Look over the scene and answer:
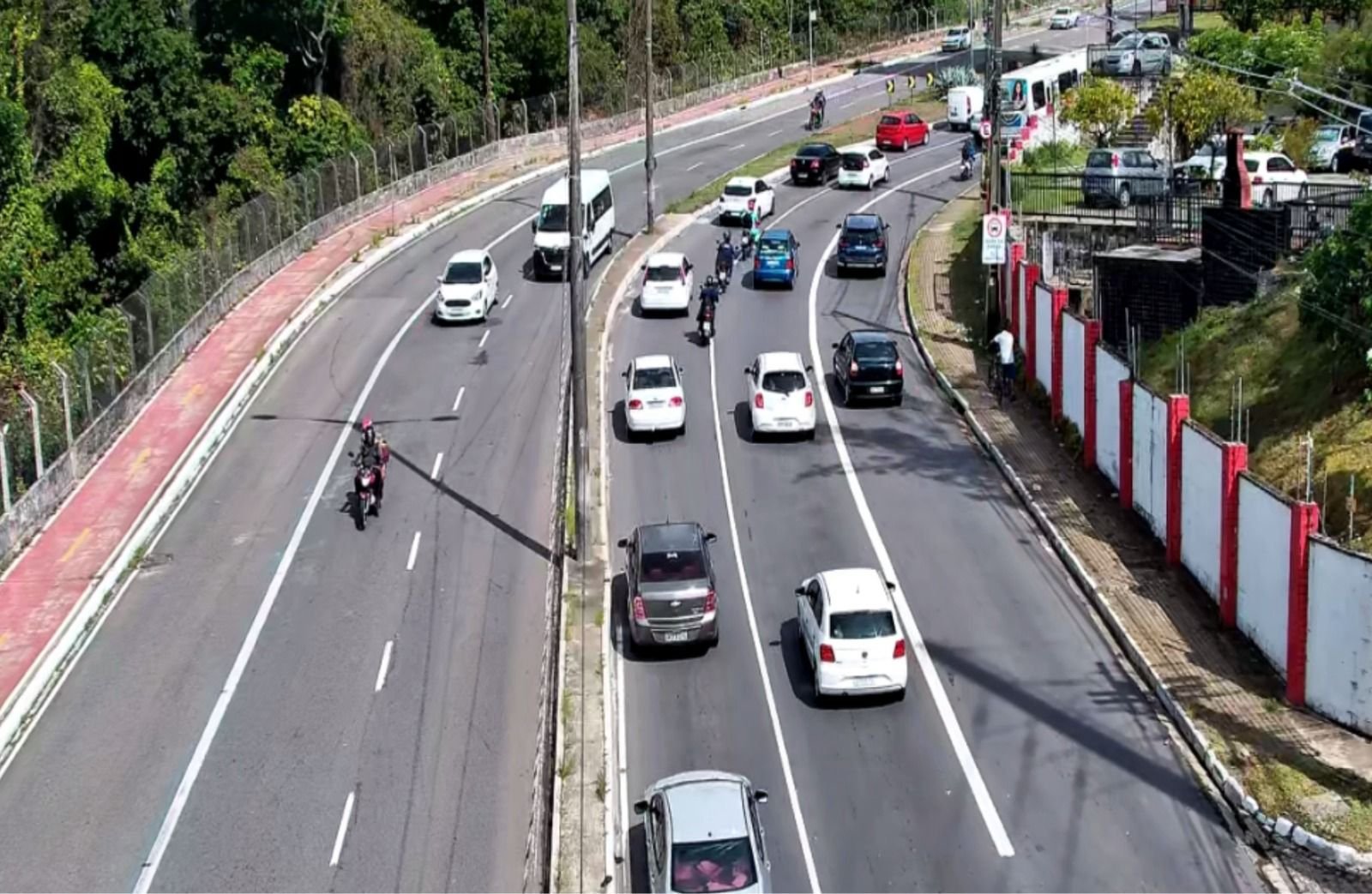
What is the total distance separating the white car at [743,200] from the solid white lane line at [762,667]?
1752 centimetres

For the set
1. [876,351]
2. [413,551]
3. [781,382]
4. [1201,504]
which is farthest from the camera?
[876,351]

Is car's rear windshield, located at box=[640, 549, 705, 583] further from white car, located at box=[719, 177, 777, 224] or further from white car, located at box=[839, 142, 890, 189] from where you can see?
white car, located at box=[839, 142, 890, 189]

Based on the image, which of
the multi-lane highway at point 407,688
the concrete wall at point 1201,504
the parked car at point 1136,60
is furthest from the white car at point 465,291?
the parked car at point 1136,60

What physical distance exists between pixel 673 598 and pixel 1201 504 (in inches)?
352

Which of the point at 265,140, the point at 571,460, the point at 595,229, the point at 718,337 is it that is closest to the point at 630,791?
the point at 571,460

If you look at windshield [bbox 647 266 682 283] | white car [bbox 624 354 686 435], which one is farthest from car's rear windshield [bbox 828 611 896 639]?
windshield [bbox 647 266 682 283]

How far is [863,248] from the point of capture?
48656 mm

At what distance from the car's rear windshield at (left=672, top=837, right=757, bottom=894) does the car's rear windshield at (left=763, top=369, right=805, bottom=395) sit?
1774 centimetres

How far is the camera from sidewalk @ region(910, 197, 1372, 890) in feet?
67.4

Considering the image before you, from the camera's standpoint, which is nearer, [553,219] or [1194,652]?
[1194,652]

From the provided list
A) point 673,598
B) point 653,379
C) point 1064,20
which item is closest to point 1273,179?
point 653,379

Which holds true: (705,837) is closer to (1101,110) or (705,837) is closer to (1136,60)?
(1101,110)

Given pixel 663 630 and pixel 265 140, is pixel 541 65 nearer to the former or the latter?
pixel 265 140

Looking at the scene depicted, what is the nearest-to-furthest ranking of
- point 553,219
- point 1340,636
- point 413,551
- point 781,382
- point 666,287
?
A: point 1340,636
point 413,551
point 781,382
point 666,287
point 553,219
